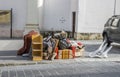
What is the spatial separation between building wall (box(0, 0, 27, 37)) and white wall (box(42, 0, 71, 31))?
1882 millimetres

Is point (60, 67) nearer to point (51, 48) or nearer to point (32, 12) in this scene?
point (51, 48)

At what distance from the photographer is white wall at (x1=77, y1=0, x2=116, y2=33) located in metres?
24.2

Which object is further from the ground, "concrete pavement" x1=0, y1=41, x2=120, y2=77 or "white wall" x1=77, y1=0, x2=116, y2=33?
"white wall" x1=77, y1=0, x2=116, y2=33

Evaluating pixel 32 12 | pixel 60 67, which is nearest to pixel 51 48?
pixel 60 67

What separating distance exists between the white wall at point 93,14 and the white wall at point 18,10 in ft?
14.4

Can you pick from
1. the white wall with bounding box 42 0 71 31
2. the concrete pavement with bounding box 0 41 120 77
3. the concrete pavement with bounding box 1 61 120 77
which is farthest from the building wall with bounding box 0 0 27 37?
the concrete pavement with bounding box 1 61 120 77

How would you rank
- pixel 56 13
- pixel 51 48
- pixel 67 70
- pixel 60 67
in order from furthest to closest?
1. pixel 56 13
2. pixel 51 48
3. pixel 60 67
4. pixel 67 70

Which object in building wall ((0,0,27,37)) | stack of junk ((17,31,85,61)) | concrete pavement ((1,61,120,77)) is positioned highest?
building wall ((0,0,27,37))

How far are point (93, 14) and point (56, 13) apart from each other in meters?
3.25

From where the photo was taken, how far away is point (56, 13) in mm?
25969

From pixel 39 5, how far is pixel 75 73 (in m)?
15.4

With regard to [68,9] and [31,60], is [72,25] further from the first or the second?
[31,60]

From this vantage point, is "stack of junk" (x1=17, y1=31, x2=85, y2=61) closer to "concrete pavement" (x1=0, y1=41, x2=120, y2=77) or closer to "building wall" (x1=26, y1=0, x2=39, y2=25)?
"concrete pavement" (x1=0, y1=41, x2=120, y2=77)

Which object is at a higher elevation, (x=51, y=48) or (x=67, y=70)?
(x=51, y=48)
